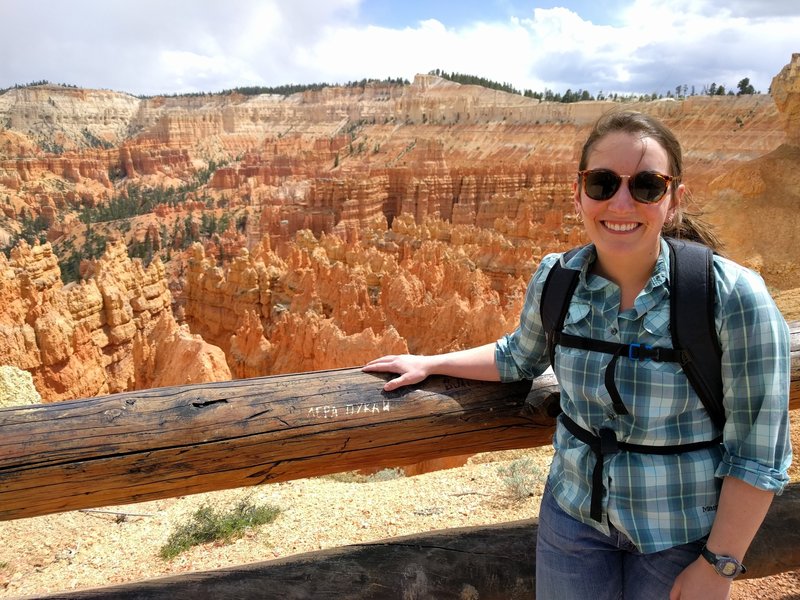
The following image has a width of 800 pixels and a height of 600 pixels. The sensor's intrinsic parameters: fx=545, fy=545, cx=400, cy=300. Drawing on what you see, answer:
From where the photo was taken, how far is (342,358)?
29.7ft

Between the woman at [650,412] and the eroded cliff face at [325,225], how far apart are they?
Result: 57 centimetres

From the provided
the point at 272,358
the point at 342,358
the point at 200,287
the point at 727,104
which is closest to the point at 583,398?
the point at 342,358

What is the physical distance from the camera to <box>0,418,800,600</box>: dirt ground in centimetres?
309

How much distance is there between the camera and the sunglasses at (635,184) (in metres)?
1.27

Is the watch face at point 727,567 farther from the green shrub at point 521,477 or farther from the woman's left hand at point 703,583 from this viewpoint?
the green shrub at point 521,477

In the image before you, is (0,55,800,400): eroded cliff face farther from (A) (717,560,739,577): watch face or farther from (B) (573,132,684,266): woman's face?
(A) (717,560,739,577): watch face

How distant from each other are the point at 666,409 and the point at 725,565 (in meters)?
0.37

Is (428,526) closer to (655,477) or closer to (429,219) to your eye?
(655,477)

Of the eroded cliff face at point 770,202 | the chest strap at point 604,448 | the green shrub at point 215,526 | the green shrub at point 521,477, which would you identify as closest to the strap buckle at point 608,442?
the chest strap at point 604,448

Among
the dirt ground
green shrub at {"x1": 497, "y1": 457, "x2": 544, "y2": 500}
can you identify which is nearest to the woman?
the dirt ground

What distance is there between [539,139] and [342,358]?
3935cm

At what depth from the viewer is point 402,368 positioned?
1.78 m

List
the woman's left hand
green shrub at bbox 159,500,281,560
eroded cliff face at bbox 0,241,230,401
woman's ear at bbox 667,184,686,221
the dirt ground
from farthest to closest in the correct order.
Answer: eroded cliff face at bbox 0,241,230,401, green shrub at bbox 159,500,281,560, the dirt ground, woman's ear at bbox 667,184,686,221, the woman's left hand

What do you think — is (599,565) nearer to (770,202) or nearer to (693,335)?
(693,335)
